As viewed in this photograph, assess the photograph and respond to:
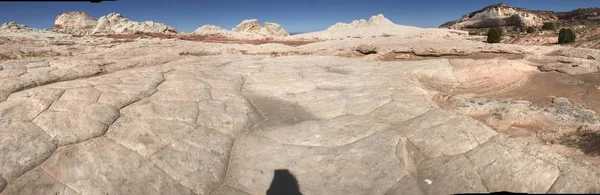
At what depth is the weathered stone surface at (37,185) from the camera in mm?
5180

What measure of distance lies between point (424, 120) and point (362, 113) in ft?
4.86

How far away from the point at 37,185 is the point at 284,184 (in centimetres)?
378

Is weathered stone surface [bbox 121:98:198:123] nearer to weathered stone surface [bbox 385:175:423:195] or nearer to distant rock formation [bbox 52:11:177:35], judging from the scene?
weathered stone surface [bbox 385:175:423:195]

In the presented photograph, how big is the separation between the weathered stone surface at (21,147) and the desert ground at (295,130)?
2 centimetres

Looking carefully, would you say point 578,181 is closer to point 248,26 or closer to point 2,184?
point 2,184

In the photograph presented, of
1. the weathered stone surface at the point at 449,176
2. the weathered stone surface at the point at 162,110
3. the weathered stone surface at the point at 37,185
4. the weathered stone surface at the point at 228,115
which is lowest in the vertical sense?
the weathered stone surface at the point at 449,176

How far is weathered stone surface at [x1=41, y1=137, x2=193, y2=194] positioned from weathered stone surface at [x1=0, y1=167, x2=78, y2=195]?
0.08m

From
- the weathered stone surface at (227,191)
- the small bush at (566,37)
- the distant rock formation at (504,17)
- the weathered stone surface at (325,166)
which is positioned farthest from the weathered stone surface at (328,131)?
the distant rock formation at (504,17)

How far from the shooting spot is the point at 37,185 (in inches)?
208

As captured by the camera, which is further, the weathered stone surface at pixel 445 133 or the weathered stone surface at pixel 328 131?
the weathered stone surface at pixel 328 131

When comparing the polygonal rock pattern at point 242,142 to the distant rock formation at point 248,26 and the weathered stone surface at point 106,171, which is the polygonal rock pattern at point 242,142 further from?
the distant rock formation at point 248,26

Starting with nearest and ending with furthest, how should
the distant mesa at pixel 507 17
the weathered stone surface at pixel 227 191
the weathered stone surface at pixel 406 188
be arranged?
the weathered stone surface at pixel 406 188
the weathered stone surface at pixel 227 191
the distant mesa at pixel 507 17

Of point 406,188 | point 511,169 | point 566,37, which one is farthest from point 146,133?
point 566,37

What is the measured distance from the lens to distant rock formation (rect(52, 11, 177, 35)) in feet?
150
